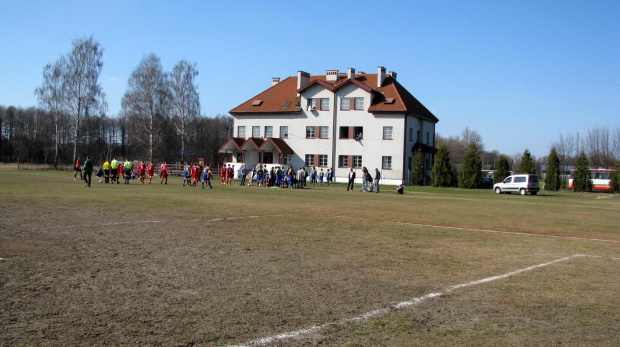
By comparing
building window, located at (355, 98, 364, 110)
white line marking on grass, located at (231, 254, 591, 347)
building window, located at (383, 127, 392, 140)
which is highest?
building window, located at (355, 98, 364, 110)

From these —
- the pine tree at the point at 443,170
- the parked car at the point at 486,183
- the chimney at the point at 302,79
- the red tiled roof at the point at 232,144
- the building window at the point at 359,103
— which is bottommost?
the parked car at the point at 486,183

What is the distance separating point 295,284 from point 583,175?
55127mm

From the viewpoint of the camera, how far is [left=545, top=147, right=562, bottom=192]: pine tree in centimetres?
5478

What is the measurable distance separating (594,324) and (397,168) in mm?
51174

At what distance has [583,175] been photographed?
54750 millimetres

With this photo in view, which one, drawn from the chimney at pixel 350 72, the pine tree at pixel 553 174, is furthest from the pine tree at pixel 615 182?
the chimney at pixel 350 72

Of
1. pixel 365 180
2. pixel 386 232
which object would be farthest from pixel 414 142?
pixel 386 232

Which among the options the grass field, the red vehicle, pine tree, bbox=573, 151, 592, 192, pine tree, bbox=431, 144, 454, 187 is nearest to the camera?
the grass field

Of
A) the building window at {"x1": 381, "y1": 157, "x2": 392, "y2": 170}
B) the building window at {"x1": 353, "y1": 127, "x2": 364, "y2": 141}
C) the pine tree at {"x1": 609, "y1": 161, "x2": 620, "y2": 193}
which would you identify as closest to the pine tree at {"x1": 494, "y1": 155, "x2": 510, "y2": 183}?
the pine tree at {"x1": 609, "y1": 161, "x2": 620, "y2": 193}

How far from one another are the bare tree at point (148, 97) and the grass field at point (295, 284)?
2085 inches

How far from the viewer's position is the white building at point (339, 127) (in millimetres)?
57281

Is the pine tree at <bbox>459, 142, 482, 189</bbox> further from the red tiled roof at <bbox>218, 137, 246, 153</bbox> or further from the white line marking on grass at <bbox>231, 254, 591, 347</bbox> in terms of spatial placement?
the white line marking on grass at <bbox>231, 254, 591, 347</bbox>

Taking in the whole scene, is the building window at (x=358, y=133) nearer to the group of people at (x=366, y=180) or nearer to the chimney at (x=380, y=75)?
the chimney at (x=380, y=75)

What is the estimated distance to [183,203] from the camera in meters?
21.1
